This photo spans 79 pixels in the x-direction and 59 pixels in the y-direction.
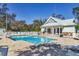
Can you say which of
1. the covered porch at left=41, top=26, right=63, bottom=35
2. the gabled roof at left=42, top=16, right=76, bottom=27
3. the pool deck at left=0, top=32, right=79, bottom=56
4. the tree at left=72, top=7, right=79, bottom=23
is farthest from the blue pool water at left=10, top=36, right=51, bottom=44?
the tree at left=72, top=7, right=79, bottom=23

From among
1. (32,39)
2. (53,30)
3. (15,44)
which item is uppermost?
(53,30)

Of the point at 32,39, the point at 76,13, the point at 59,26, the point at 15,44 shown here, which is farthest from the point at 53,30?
the point at 15,44

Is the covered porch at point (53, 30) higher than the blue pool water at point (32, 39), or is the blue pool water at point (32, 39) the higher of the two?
the covered porch at point (53, 30)

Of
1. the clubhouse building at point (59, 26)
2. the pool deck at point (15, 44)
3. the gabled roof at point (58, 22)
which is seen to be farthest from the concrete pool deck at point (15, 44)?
the gabled roof at point (58, 22)

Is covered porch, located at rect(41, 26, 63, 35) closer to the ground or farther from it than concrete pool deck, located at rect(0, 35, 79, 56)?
farther from it

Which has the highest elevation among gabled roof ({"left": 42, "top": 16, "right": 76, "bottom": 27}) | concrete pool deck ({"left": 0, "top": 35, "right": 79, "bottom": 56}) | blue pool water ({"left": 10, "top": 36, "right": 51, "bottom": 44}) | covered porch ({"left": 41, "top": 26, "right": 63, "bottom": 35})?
gabled roof ({"left": 42, "top": 16, "right": 76, "bottom": 27})

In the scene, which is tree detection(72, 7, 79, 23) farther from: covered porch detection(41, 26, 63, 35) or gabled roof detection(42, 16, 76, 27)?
covered porch detection(41, 26, 63, 35)

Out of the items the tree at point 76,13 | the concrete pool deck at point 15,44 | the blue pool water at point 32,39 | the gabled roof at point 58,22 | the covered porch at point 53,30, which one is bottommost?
the concrete pool deck at point 15,44

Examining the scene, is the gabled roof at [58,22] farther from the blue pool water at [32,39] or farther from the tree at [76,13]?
the blue pool water at [32,39]

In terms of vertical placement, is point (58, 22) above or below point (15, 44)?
above

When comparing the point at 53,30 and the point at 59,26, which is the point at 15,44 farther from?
the point at 59,26

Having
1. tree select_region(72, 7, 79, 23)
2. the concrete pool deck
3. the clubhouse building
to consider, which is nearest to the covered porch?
the clubhouse building

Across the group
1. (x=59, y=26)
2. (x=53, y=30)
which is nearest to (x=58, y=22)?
(x=59, y=26)

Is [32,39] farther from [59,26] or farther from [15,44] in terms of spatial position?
[59,26]
